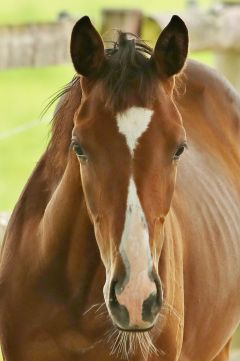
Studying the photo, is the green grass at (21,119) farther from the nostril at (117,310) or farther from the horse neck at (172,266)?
the nostril at (117,310)

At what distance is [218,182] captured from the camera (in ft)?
18.4

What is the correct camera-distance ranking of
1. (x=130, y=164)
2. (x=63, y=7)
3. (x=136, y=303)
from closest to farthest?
1. (x=136, y=303)
2. (x=130, y=164)
3. (x=63, y=7)

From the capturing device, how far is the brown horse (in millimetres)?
3963

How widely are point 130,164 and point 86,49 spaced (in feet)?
1.54

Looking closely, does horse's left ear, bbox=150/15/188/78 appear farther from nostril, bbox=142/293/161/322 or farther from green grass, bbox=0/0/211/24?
green grass, bbox=0/0/211/24

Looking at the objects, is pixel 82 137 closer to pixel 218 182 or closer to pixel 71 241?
pixel 71 241

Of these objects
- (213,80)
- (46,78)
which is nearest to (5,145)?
(46,78)

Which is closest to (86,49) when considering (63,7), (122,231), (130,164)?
(130,164)

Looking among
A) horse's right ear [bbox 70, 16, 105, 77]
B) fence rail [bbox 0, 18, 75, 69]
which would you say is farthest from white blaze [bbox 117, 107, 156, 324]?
fence rail [bbox 0, 18, 75, 69]

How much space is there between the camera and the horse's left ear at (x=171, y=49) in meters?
Result: 4.22

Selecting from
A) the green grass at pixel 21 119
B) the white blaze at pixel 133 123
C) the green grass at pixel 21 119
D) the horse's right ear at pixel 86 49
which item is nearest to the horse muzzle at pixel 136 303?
the white blaze at pixel 133 123

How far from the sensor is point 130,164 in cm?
398

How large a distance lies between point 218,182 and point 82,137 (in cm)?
165

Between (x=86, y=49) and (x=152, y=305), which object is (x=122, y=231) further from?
(x=86, y=49)
